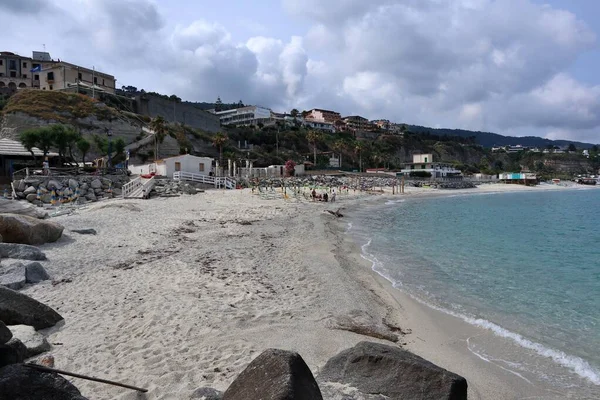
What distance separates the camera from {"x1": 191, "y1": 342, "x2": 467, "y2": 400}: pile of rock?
132 inches

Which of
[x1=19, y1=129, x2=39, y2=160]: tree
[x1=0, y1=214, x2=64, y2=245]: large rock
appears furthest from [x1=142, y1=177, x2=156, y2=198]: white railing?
[x1=0, y1=214, x2=64, y2=245]: large rock

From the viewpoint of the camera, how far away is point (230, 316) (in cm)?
723

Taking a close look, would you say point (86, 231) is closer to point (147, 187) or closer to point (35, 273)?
point (35, 273)

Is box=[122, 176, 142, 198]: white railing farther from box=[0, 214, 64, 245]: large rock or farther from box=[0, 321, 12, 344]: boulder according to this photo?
box=[0, 321, 12, 344]: boulder

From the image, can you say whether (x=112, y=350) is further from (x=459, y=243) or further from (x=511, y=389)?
(x=459, y=243)

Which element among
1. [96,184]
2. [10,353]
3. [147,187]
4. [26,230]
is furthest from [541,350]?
[96,184]

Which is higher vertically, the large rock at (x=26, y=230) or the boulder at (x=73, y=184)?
the boulder at (x=73, y=184)

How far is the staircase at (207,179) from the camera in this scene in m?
39.7

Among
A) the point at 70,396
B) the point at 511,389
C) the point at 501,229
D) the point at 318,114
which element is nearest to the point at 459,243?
the point at 501,229

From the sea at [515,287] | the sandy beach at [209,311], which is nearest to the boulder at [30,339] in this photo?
the sandy beach at [209,311]

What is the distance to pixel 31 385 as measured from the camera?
3.40 m

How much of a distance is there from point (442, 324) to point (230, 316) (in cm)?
447

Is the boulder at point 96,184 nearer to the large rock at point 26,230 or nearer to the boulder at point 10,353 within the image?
the large rock at point 26,230

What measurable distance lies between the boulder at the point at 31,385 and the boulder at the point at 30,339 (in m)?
1.99
